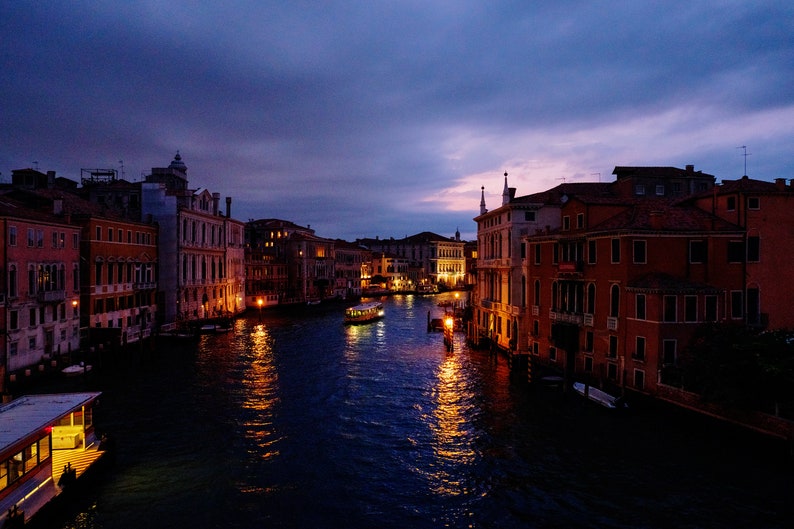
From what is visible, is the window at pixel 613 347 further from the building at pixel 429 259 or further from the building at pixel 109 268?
the building at pixel 429 259

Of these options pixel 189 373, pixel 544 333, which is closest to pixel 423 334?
pixel 544 333

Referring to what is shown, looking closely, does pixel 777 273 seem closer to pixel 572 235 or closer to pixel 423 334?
pixel 572 235

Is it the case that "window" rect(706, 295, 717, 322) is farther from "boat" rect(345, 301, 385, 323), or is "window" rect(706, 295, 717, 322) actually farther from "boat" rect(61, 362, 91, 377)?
"boat" rect(345, 301, 385, 323)

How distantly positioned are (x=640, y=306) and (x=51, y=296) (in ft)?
95.1

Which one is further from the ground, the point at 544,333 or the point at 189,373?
the point at 544,333

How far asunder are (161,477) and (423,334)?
34.1 m

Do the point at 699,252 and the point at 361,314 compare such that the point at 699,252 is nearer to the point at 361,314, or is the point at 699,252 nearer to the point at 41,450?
the point at 41,450

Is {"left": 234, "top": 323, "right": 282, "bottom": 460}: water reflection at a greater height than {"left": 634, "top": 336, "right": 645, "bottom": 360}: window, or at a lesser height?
lesser

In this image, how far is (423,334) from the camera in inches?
1921

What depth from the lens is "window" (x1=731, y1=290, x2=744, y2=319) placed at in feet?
74.6

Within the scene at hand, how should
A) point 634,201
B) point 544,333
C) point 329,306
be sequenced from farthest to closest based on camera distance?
1. point 329,306
2. point 544,333
3. point 634,201

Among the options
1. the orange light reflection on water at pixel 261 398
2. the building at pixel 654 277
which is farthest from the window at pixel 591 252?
the orange light reflection on water at pixel 261 398

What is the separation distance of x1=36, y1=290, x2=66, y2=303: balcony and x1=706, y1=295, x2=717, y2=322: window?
103 ft

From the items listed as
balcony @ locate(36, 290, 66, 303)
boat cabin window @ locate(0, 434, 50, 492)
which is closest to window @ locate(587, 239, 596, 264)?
boat cabin window @ locate(0, 434, 50, 492)
